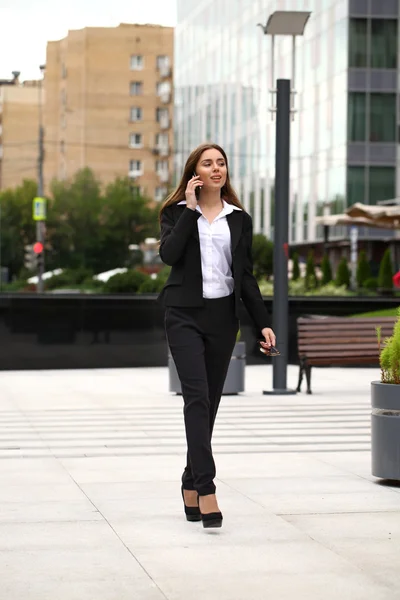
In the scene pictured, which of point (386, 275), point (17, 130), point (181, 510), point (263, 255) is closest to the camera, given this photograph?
point (181, 510)

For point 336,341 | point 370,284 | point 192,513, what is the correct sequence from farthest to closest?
point 370,284, point 336,341, point 192,513

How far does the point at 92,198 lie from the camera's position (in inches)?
3054

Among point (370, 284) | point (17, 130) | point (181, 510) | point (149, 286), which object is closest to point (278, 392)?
point (181, 510)

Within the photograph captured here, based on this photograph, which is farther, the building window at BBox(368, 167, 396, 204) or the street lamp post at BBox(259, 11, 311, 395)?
the building window at BBox(368, 167, 396, 204)

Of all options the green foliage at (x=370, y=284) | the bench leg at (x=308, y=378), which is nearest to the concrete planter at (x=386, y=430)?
the bench leg at (x=308, y=378)

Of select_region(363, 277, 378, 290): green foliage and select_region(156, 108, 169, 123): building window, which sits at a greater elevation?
select_region(156, 108, 169, 123): building window

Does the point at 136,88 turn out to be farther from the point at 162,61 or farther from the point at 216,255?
the point at 216,255

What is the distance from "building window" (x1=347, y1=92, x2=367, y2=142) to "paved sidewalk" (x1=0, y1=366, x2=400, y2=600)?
45162 millimetres

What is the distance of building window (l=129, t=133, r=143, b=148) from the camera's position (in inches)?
4271

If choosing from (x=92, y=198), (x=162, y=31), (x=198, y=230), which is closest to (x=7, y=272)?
A: (x=92, y=198)

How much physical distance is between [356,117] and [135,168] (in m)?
53.0

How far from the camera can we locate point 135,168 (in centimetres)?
10906

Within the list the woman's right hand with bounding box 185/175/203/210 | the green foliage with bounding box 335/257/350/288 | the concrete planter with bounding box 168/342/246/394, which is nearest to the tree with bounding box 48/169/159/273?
the green foliage with bounding box 335/257/350/288

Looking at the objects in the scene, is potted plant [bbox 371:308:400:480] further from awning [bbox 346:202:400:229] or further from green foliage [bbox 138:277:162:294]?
awning [bbox 346:202:400:229]
